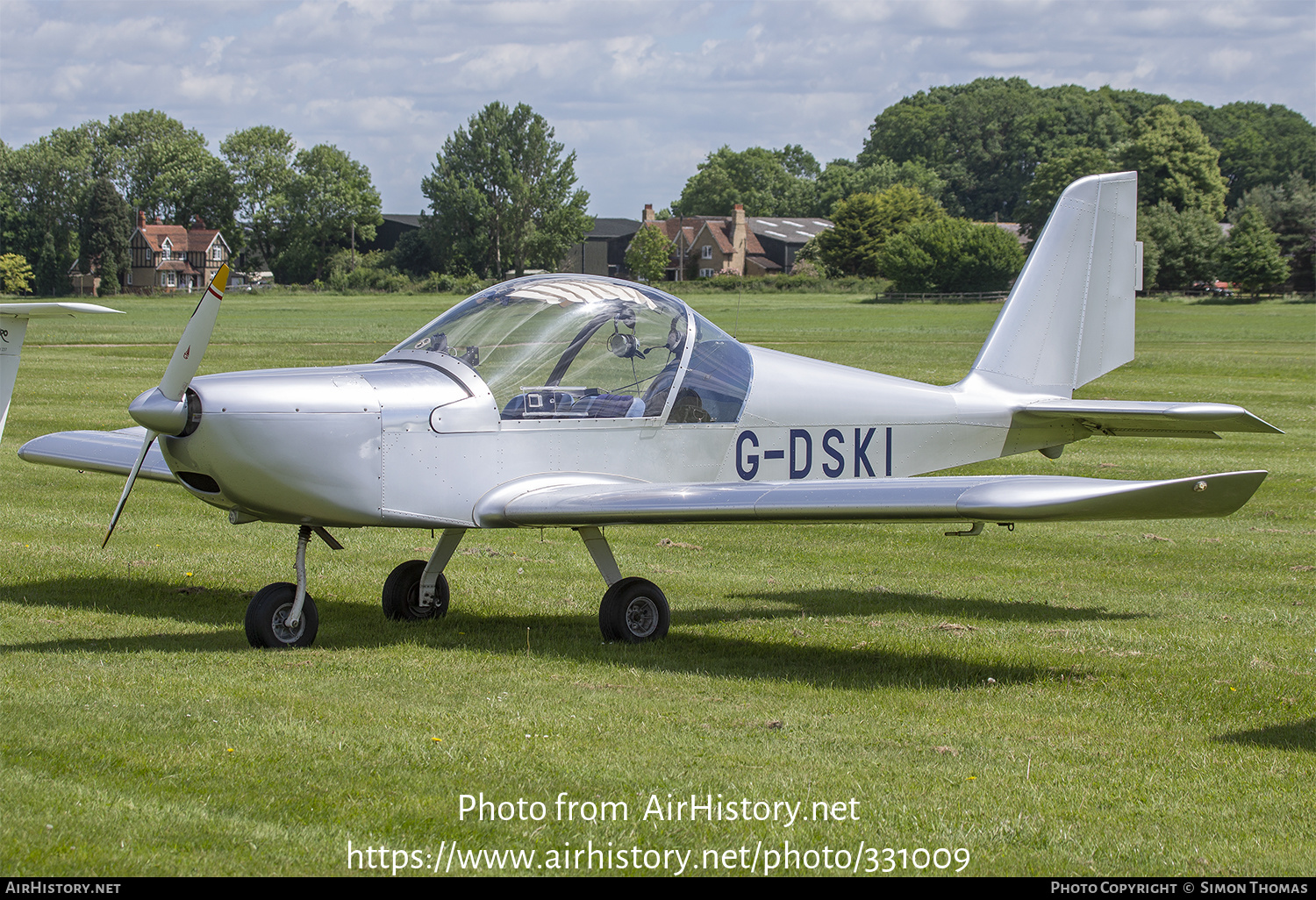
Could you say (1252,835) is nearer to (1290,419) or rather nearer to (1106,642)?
(1106,642)

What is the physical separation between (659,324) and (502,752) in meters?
3.93

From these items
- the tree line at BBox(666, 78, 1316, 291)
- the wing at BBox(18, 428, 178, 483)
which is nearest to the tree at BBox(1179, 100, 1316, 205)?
the tree line at BBox(666, 78, 1316, 291)

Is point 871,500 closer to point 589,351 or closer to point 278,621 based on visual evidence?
point 589,351

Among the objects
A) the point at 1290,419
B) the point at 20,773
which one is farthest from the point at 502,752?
the point at 1290,419

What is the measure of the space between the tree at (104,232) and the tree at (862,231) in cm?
6158

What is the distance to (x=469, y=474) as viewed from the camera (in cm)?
848

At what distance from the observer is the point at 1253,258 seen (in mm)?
87562

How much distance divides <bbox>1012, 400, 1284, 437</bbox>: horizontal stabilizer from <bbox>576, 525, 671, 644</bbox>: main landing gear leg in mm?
3482

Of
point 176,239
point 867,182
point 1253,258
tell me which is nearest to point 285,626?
point 1253,258

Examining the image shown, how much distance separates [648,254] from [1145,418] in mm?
113130

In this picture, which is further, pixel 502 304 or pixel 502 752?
pixel 502 304

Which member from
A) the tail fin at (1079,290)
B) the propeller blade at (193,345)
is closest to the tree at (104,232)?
the tail fin at (1079,290)

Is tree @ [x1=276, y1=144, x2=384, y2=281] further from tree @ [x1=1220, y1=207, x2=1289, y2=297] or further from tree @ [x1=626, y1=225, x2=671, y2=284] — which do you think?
tree @ [x1=1220, y1=207, x2=1289, y2=297]

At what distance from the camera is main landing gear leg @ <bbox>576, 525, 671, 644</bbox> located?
8.78 metres
